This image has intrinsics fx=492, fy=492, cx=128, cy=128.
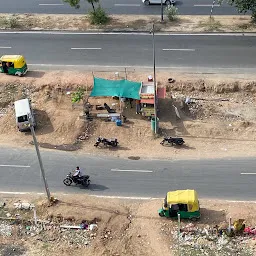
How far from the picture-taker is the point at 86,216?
110 feet

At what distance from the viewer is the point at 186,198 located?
32.8m

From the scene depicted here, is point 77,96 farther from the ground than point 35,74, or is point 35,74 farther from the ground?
point 35,74

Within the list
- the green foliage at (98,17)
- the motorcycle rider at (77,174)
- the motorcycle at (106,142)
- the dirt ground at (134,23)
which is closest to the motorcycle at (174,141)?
the motorcycle at (106,142)

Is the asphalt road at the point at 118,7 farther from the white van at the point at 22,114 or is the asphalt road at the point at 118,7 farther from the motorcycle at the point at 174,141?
the motorcycle at the point at 174,141

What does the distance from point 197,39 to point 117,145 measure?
59.3 feet

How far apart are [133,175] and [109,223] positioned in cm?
532

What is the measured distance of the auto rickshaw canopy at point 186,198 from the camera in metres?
32.6

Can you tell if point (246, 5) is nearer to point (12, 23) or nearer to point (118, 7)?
point (118, 7)

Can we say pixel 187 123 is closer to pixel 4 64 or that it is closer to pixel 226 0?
pixel 4 64

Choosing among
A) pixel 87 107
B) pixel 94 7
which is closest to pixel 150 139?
pixel 87 107

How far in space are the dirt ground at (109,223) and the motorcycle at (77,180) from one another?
1193 mm

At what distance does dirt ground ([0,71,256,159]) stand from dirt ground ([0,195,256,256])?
247 inches

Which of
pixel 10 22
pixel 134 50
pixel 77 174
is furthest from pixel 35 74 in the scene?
pixel 77 174

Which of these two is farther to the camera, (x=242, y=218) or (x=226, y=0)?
(x=226, y=0)
